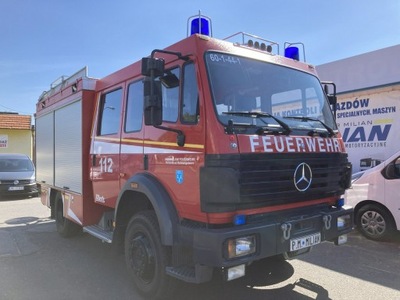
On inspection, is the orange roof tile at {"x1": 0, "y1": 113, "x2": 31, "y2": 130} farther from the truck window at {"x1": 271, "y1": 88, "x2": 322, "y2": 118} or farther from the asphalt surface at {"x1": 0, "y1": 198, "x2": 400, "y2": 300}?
the truck window at {"x1": 271, "y1": 88, "x2": 322, "y2": 118}

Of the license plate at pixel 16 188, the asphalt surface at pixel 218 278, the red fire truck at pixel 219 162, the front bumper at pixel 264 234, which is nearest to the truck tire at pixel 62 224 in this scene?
the asphalt surface at pixel 218 278

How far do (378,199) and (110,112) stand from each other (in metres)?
4.70

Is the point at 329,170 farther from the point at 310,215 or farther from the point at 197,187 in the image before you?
the point at 197,187

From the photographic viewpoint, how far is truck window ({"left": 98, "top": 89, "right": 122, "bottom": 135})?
16.7ft

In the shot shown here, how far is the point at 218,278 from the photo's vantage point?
464 cm

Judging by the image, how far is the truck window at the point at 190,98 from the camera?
3.58 m

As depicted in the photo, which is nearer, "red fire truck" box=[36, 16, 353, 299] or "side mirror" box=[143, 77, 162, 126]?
"red fire truck" box=[36, 16, 353, 299]

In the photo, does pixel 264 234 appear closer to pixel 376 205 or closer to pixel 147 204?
pixel 147 204

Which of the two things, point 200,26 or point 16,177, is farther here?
point 16,177

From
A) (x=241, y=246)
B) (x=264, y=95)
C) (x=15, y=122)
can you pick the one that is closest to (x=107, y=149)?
(x=264, y=95)

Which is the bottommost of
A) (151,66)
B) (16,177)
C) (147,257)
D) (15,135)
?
(147,257)

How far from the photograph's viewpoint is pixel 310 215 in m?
3.93

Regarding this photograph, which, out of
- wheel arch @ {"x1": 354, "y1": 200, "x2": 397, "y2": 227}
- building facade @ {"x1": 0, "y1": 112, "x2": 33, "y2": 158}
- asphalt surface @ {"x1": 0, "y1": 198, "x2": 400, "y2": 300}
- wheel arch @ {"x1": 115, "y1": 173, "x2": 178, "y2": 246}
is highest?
building facade @ {"x1": 0, "y1": 112, "x2": 33, "y2": 158}

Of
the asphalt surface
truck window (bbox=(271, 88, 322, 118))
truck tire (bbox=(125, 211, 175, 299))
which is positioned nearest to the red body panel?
truck window (bbox=(271, 88, 322, 118))
